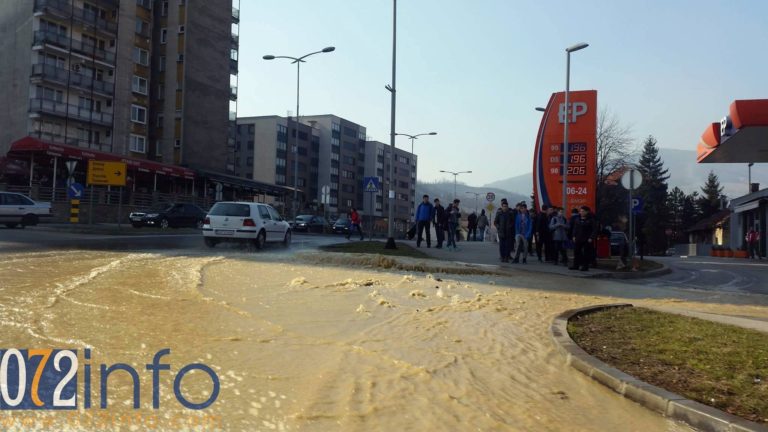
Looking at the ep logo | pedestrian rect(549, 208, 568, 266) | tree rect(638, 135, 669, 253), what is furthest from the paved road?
tree rect(638, 135, 669, 253)

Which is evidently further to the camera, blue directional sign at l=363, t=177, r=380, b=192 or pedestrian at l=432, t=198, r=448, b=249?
blue directional sign at l=363, t=177, r=380, b=192

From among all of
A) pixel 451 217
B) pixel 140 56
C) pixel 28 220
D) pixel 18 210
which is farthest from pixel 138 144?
pixel 451 217

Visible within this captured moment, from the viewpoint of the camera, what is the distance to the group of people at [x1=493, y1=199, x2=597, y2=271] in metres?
16.2

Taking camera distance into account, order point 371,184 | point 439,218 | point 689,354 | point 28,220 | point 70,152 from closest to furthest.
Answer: point 689,354, point 439,218, point 371,184, point 28,220, point 70,152

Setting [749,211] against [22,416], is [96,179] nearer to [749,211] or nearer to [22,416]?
[22,416]

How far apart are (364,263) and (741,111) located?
17.1 m

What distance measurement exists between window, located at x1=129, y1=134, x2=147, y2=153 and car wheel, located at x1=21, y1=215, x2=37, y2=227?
1210 inches

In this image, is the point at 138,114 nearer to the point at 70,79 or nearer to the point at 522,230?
the point at 70,79

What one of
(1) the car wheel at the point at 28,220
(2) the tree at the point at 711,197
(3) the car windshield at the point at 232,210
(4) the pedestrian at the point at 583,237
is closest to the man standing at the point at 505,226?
(4) the pedestrian at the point at 583,237

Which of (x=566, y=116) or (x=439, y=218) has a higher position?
(x=566, y=116)

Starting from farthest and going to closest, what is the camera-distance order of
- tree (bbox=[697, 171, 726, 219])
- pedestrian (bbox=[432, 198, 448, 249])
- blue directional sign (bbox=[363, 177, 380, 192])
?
tree (bbox=[697, 171, 726, 219]), blue directional sign (bbox=[363, 177, 380, 192]), pedestrian (bbox=[432, 198, 448, 249])

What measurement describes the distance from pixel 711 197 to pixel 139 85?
84.2m

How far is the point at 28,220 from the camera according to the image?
26.3 metres

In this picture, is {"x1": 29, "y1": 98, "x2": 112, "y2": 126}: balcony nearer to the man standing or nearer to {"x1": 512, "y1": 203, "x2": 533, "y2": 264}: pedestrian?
the man standing
